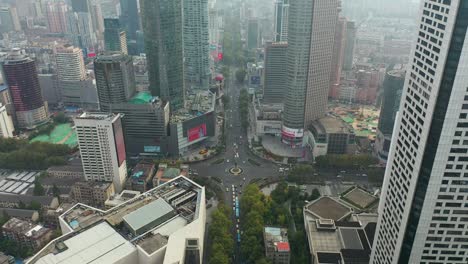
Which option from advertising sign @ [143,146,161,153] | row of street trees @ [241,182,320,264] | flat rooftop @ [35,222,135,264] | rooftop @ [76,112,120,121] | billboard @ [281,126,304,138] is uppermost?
rooftop @ [76,112,120,121]

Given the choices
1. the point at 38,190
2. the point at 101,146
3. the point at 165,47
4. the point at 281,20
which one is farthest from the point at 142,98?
the point at 281,20

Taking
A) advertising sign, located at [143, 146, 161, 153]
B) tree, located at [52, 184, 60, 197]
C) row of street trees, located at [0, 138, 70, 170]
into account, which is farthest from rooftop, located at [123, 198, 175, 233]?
row of street trees, located at [0, 138, 70, 170]

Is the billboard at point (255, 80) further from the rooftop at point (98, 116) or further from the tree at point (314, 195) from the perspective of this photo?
the rooftop at point (98, 116)

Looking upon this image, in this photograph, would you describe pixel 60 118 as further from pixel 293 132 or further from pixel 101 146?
pixel 293 132

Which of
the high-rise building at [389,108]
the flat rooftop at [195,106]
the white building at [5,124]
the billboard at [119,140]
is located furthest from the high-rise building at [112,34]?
the high-rise building at [389,108]

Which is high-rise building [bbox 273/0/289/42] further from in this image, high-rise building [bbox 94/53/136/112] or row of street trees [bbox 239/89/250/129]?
high-rise building [bbox 94/53/136/112]

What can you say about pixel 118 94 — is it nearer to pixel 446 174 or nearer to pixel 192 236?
pixel 192 236

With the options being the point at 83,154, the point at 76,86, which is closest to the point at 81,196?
the point at 83,154
